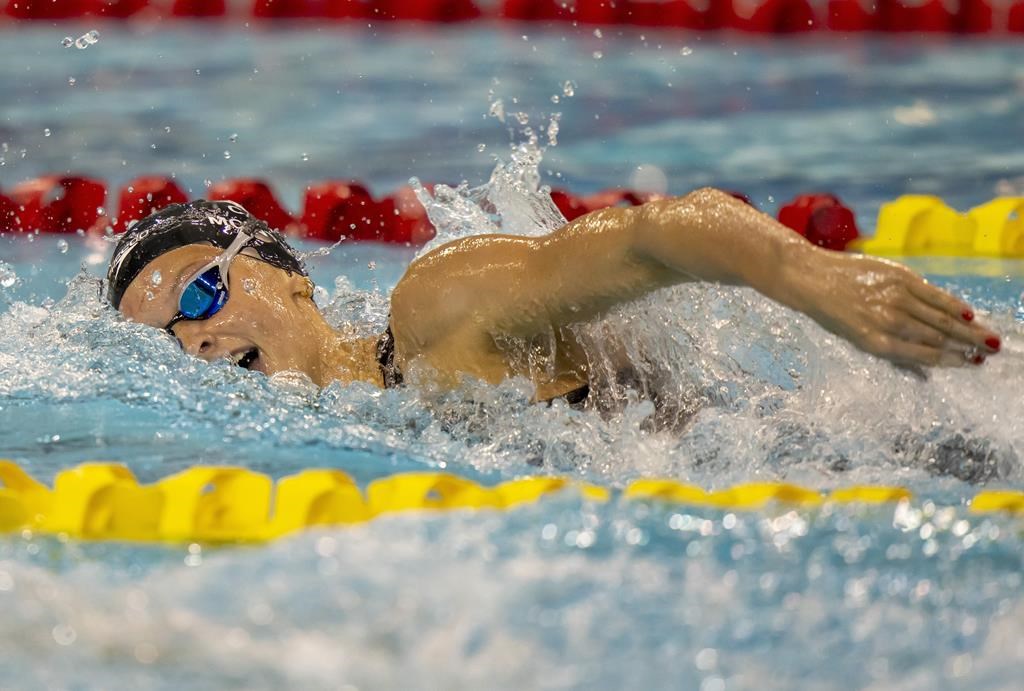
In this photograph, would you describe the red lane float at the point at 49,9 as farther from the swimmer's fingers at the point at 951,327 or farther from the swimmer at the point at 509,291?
the swimmer's fingers at the point at 951,327

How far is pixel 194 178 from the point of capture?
4895 millimetres

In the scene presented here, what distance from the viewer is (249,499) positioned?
1711 millimetres

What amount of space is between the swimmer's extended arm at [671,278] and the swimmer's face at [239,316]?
0.23 metres

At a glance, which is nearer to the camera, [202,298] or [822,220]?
[202,298]

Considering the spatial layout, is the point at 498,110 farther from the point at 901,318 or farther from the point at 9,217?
the point at 901,318

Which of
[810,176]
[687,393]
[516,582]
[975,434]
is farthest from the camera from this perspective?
[810,176]

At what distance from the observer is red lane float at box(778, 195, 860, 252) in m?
4.03

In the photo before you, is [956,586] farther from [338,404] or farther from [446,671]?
[338,404]

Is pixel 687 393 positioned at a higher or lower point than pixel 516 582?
lower

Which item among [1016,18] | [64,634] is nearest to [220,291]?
[64,634]

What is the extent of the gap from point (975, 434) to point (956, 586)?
0.69 m

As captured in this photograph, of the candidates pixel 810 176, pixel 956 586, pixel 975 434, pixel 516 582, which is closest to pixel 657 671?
pixel 516 582

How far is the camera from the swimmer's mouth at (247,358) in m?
2.17

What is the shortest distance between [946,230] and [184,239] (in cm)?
258
